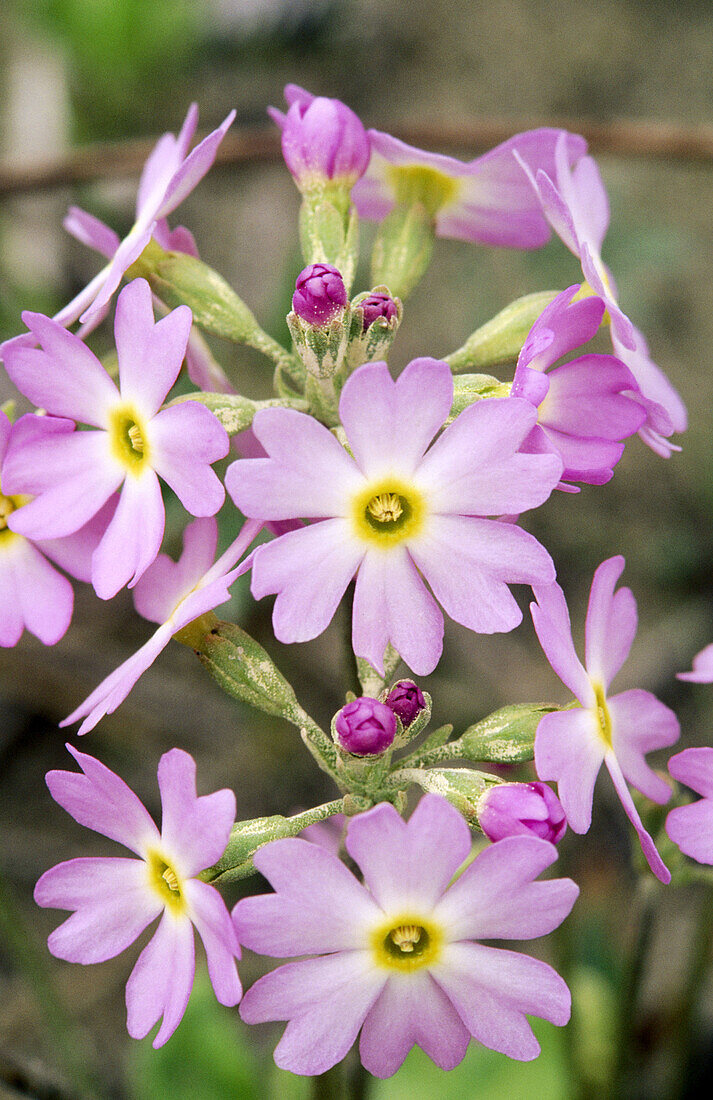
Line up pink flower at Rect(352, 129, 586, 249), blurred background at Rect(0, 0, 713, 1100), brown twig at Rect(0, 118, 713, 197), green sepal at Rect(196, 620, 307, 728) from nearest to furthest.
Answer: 1. green sepal at Rect(196, 620, 307, 728)
2. pink flower at Rect(352, 129, 586, 249)
3. blurred background at Rect(0, 0, 713, 1100)
4. brown twig at Rect(0, 118, 713, 197)

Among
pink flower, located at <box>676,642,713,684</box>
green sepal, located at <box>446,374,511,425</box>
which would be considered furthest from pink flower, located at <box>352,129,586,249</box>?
pink flower, located at <box>676,642,713,684</box>

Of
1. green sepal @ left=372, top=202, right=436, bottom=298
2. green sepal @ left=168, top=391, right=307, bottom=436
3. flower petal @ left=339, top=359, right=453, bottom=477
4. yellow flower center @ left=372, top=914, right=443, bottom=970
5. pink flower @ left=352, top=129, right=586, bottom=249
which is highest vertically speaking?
pink flower @ left=352, top=129, right=586, bottom=249

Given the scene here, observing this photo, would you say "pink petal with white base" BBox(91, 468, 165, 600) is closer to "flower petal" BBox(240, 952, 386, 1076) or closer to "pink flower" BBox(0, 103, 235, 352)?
"pink flower" BBox(0, 103, 235, 352)

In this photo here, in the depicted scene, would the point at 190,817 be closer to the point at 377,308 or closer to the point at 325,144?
the point at 377,308

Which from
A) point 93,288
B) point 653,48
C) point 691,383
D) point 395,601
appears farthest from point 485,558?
point 653,48

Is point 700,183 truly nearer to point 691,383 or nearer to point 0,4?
point 691,383

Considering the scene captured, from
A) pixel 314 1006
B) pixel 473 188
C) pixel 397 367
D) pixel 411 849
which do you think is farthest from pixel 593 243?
pixel 397 367
